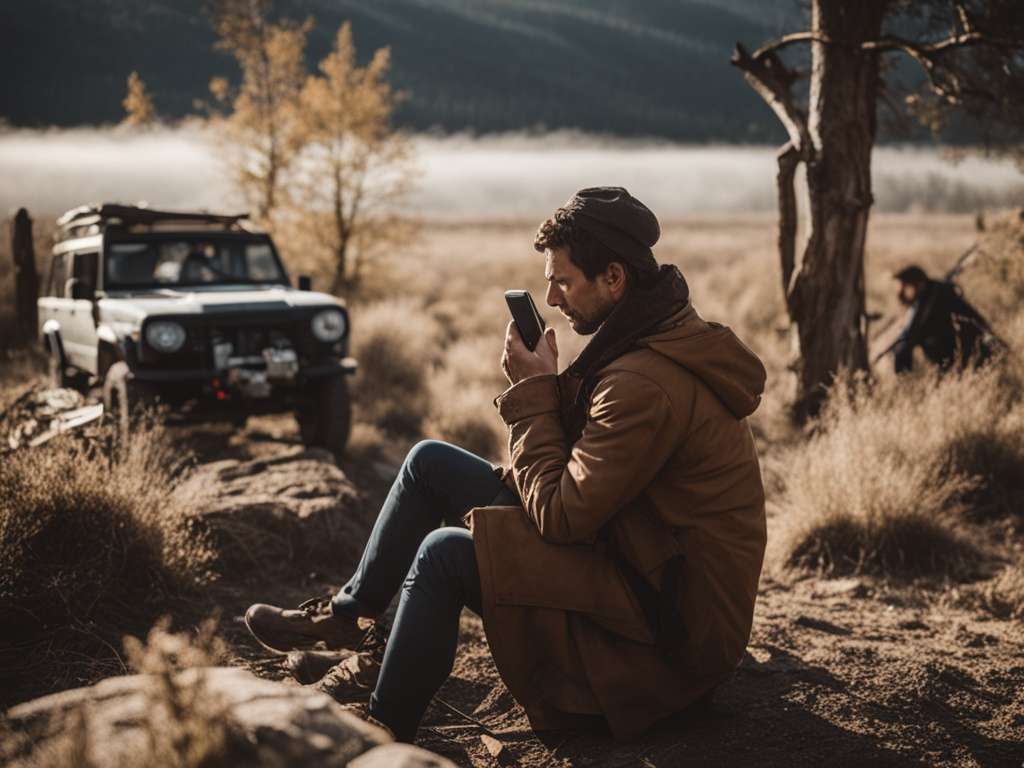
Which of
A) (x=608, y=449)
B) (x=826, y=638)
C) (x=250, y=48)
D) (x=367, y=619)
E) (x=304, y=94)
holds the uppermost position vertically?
(x=250, y=48)

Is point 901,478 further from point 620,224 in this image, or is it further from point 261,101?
point 261,101

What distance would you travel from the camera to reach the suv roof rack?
7.28 metres

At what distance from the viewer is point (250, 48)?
57.8 ft

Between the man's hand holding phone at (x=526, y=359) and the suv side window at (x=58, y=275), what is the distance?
712 cm

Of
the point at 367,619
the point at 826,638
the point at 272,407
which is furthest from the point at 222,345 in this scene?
the point at 826,638

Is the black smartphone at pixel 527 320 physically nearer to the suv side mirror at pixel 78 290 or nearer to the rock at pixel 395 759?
the rock at pixel 395 759

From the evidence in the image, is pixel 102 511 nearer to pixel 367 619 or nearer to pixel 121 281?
pixel 367 619

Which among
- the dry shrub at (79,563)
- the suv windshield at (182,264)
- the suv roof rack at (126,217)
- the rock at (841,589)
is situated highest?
the suv roof rack at (126,217)

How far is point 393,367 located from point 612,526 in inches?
369

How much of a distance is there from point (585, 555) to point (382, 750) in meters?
0.84

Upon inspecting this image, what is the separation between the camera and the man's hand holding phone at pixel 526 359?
2.46 meters

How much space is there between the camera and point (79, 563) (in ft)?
12.0

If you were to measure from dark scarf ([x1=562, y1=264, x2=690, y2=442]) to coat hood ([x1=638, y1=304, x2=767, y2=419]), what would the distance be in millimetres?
37

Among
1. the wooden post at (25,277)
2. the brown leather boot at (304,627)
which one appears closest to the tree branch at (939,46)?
the brown leather boot at (304,627)
